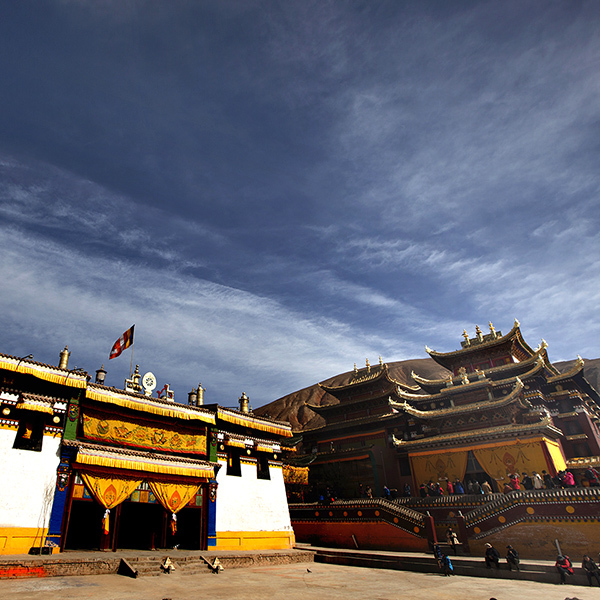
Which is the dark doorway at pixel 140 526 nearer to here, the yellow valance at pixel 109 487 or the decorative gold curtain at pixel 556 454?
the yellow valance at pixel 109 487

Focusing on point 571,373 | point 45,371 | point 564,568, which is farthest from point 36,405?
point 571,373

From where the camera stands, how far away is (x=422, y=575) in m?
15.1

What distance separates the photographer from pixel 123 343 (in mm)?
19359

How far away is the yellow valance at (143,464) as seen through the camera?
14594mm

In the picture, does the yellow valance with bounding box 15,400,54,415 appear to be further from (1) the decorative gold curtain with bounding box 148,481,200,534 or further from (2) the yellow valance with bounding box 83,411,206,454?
(1) the decorative gold curtain with bounding box 148,481,200,534

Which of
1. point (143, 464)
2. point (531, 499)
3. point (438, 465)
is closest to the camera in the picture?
point (143, 464)

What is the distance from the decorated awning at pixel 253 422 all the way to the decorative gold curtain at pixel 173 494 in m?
3.42

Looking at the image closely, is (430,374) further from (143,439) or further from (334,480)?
(143,439)

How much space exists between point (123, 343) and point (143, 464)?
6.02m

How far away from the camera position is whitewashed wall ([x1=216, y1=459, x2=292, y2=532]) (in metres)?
18.5

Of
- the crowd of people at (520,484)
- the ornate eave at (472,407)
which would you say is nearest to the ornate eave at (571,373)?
the ornate eave at (472,407)

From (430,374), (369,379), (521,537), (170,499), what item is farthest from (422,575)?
(430,374)

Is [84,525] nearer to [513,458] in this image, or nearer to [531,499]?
[531,499]

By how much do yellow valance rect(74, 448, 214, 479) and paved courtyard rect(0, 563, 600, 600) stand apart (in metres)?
3.95
